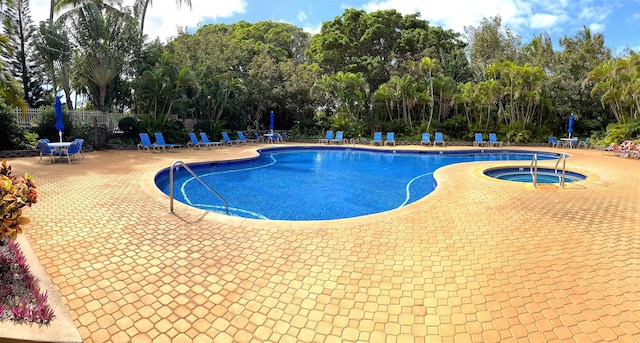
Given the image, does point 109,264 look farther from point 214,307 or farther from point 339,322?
point 339,322

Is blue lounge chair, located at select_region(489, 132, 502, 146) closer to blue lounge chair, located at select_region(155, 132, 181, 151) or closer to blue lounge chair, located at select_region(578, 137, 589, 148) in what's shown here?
blue lounge chair, located at select_region(578, 137, 589, 148)

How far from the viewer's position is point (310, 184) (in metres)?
10.5

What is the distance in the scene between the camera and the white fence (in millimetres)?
14273

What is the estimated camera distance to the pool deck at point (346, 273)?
277cm

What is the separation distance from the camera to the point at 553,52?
2777 centimetres

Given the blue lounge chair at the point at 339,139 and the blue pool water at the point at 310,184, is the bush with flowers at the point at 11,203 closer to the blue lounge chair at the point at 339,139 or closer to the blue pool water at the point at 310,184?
the blue pool water at the point at 310,184

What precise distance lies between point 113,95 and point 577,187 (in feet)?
68.7

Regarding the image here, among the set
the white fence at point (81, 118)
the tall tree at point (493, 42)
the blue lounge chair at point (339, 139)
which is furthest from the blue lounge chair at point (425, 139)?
the white fence at point (81, 118)

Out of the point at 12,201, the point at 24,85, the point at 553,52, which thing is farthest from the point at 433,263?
the point at 553,52

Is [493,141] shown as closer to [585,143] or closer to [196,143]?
[585,143]

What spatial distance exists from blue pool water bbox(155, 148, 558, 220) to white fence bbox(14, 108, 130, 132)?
23.6 feet

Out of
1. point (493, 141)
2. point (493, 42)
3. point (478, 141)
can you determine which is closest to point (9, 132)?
point (478, 141)

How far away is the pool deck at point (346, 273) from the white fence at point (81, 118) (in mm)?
10913

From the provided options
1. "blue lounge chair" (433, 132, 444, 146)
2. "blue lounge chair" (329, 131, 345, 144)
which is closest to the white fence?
"blue lounge chair" (329, 131, 345, 144)
